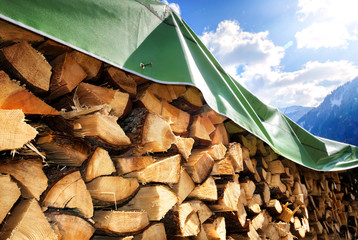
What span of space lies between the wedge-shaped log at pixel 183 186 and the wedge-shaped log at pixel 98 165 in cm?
39

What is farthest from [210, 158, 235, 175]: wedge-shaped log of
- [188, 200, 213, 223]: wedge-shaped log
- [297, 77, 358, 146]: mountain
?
[297, 77, 358, 146]: mountain

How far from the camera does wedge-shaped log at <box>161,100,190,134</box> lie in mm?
1357

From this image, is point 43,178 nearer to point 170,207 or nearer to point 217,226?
point 170,207

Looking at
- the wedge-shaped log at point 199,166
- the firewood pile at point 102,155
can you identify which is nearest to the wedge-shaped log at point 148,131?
the firewood pile at point 102,155

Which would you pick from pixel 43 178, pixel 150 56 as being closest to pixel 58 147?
pixel 43 178

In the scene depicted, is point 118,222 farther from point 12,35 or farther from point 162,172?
point 12,35

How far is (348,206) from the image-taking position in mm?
4324

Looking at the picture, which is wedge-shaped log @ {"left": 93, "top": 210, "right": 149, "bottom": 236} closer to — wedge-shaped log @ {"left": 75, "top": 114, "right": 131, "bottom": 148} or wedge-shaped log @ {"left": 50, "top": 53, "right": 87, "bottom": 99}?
wedge-shaped log @ {"left": 75, "top": 114, "right": 131, "bottom": 148}

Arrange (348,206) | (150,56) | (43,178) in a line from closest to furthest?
(43,178) → (150,56) → (348,206)

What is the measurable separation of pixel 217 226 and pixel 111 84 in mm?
1049

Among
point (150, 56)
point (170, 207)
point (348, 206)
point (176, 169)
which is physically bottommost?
point (348, 206)

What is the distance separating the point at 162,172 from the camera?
3.78 feet

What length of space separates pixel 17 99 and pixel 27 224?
397 mm

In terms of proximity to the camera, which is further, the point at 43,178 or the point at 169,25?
the point at 169,25
